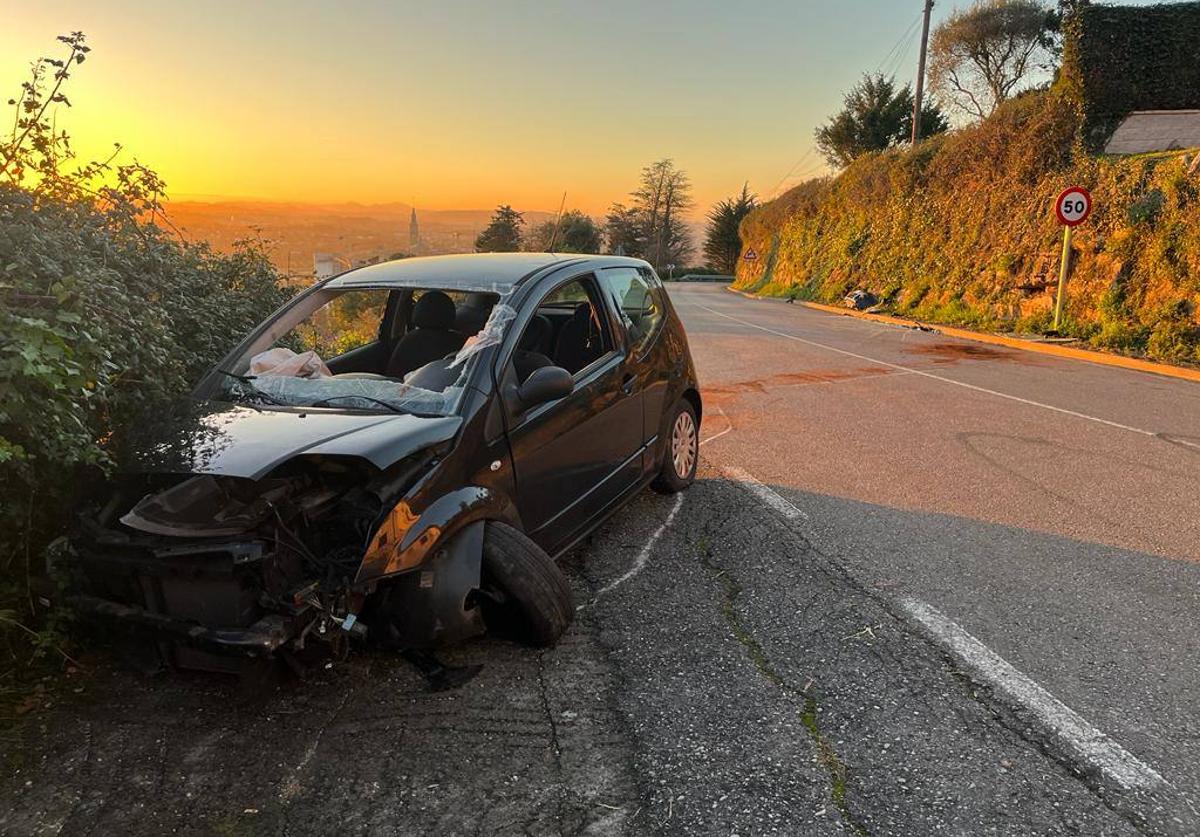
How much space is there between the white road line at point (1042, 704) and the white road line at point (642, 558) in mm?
1392

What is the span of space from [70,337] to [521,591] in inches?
77.4

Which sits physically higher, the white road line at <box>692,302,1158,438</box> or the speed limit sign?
the speed limit sign

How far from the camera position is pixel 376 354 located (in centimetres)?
480

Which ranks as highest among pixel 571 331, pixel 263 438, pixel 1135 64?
pixel 1135 64

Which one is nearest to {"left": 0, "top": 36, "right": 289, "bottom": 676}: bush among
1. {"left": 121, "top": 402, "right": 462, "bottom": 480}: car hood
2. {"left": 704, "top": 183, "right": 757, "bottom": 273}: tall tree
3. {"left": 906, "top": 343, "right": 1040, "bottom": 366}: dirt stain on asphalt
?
{"left": 121, "top": 402, "right": 462, "bottom": 480}: car hood

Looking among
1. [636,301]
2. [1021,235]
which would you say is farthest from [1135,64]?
[636,301]

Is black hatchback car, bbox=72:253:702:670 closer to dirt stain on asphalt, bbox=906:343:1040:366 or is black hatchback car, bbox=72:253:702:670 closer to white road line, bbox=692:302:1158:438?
white road line, bbox=692:302:1158:438

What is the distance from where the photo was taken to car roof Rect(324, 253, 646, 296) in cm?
416

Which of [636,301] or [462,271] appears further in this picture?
[636,301]

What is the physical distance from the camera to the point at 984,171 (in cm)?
2077

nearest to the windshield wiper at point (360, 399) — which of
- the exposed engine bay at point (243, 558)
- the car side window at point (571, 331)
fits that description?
the exposed engine bay at point (243, 558)

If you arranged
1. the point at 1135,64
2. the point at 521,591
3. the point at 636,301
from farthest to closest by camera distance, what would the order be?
1. the point at 1135,64
2. the point at 636,301
3. the point at 521,591

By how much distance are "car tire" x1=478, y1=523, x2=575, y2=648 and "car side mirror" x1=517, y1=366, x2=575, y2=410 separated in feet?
2.04

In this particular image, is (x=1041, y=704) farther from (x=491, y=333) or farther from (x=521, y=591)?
(x=491, y=333)
